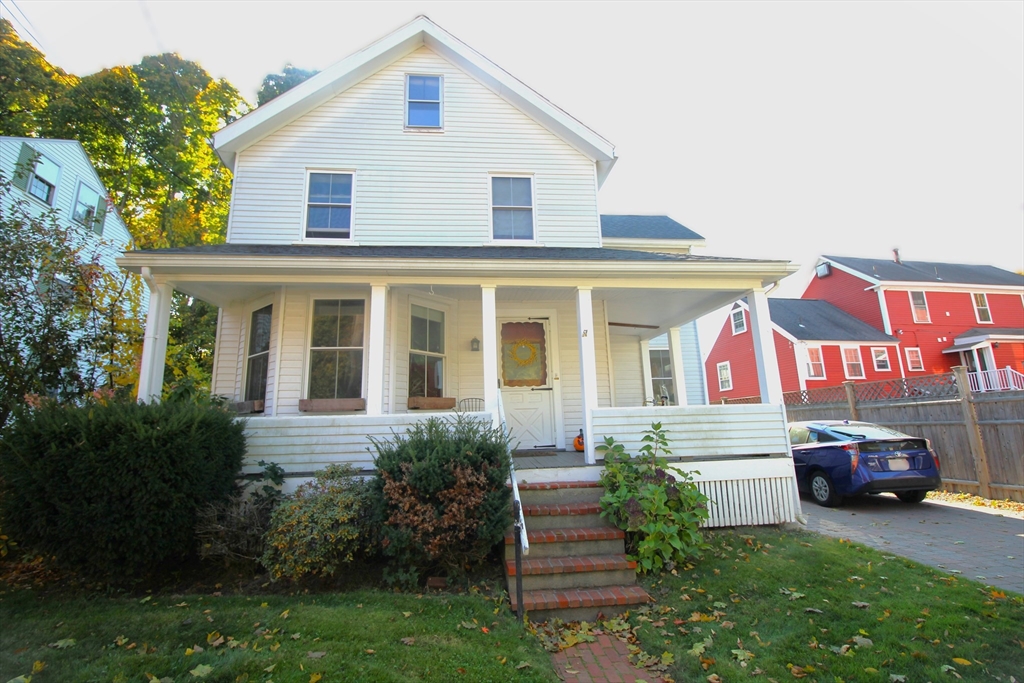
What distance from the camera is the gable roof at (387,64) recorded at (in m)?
8.62

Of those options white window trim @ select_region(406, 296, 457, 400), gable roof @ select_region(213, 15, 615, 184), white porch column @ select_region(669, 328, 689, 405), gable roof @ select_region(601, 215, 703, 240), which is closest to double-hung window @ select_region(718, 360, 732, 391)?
gable roof @ select_region(601, 215, 703, 240)

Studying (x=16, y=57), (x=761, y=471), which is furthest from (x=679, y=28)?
(x=16, y=57)

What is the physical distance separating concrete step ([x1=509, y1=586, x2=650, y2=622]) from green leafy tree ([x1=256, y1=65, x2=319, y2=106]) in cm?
2150

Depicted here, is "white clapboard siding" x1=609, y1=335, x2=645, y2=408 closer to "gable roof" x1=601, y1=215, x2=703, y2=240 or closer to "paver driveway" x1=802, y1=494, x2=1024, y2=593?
"gable roof" x1=601, y1=215, x2=703, y2=240

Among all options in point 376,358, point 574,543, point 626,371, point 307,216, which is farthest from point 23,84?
point 574,543

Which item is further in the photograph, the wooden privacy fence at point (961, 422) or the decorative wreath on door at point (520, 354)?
the decorative wreath on door at point (520, 354)

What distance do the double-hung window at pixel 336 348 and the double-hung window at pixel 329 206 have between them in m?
1.57

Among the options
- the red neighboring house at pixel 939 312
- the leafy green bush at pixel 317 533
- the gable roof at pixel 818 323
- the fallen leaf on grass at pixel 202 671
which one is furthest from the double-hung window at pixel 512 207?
the red neighboring house at pixel 939 312

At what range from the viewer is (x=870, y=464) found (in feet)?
25.7

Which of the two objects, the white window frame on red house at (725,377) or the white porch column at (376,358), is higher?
the white window frame on red house at (725,377)

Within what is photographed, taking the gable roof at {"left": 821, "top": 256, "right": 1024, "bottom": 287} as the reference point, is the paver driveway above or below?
below

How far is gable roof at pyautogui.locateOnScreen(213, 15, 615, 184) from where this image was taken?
28.3 feet

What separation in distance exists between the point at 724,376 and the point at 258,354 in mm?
22541

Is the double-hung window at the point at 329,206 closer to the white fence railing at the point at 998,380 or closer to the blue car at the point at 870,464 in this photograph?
the blue car at the point at 870,464
